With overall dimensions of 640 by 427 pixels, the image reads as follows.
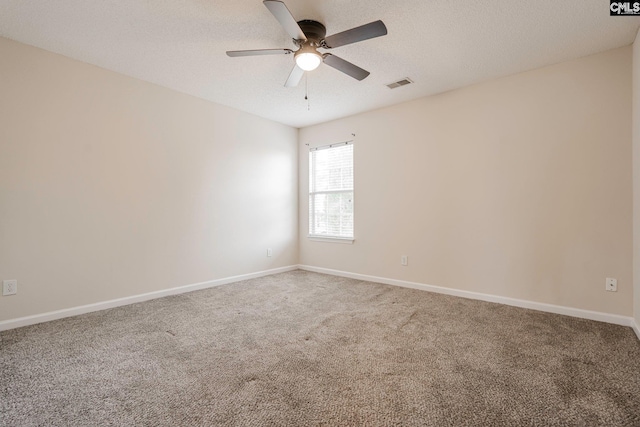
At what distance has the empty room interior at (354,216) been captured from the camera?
67.6 inches

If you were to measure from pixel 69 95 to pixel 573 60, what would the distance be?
5.01 meters

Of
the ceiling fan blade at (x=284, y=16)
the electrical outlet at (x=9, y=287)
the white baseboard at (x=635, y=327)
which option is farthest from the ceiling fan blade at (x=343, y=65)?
the electrical outlet at (x=9, y=287)

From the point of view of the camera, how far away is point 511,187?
319 centimetres

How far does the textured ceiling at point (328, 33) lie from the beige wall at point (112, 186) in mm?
346

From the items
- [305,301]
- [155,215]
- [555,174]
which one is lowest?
[305,301]

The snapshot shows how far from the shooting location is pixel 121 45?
2.65 meters

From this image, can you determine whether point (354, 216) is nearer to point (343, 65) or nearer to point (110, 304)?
point (343, 65)

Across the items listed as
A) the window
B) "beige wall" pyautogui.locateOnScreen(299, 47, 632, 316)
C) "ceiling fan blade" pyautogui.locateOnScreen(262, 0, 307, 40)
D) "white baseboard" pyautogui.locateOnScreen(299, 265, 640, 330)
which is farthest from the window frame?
"ceiling fan blade" pyautogui.locateOnScreen(262, 0, 307, 40)

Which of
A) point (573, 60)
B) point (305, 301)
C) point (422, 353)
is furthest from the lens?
point (305, 301)

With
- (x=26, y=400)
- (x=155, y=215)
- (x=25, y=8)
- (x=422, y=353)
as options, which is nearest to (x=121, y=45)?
(x=25, y=8)

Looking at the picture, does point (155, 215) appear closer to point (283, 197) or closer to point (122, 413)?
point (283, 197)

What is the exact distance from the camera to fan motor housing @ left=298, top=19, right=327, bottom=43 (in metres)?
2.28

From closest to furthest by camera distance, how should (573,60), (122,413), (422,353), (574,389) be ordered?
(122,413), (574,389), (422,353), (573,60)

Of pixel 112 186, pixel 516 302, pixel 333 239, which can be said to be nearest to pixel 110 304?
pixel 112 186
